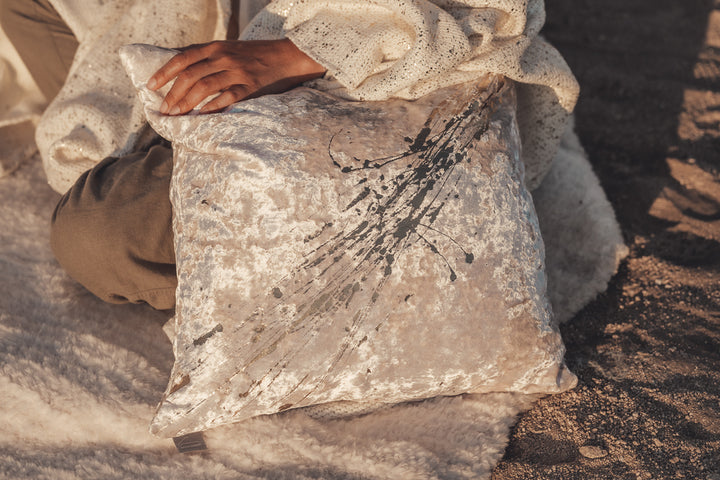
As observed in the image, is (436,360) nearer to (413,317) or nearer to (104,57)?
(413,317)

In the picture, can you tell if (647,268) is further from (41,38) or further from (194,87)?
(41,38)

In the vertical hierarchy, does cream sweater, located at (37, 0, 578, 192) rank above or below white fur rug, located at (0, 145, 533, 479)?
above

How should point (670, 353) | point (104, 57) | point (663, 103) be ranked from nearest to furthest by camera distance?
point (670, 353) → point (104, 57) → point (663, 103)

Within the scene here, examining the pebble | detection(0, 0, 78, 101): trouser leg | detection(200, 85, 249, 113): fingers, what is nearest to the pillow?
detection(200, 85, 249, 113): fingers

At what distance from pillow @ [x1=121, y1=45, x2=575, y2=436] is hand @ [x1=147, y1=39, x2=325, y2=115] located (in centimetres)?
6

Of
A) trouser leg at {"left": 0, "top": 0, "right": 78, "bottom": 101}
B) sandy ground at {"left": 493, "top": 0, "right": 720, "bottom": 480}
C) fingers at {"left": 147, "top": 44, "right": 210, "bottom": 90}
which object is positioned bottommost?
sandy ground at {"left": 493, "top": 0, "right": 720, "bottom": 480}

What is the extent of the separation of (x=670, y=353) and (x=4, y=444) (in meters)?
1.54

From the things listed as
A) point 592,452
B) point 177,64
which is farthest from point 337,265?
point 592,452

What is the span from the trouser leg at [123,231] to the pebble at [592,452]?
3.25 ft

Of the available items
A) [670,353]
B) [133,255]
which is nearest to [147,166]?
[133,255]

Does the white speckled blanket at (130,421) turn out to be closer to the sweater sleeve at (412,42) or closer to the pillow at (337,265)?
the pillow at (337,265)

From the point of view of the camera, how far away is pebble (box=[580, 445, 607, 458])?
123cm

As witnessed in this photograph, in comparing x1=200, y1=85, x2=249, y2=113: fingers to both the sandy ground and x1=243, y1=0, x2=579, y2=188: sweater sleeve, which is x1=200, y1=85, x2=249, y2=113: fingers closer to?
x1=243, y1=0, x2=579, y2=188: sweater sleeve

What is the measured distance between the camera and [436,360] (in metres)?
1.08
